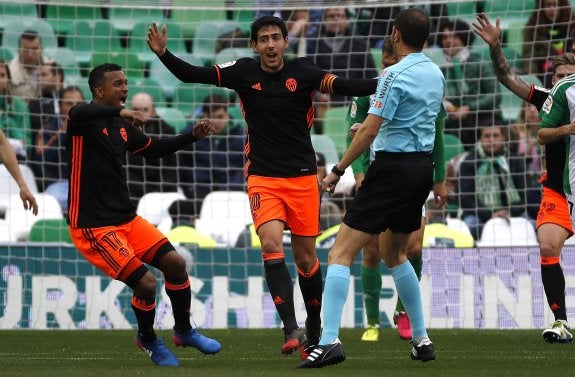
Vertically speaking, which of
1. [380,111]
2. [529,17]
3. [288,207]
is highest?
[529,17]

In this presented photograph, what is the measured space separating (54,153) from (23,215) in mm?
923

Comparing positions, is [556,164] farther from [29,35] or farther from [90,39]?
[29,35]

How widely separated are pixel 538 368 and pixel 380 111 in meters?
1.76

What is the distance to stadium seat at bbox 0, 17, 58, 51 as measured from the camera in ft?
45.8

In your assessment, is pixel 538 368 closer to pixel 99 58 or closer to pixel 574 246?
pixel 574 246

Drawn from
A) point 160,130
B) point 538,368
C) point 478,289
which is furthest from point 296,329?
point 160,130

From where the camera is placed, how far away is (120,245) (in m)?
7.64

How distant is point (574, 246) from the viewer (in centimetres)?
1178

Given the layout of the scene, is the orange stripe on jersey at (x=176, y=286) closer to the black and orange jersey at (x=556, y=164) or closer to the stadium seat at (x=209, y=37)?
the black and orange jersey at (x=556, y=164)

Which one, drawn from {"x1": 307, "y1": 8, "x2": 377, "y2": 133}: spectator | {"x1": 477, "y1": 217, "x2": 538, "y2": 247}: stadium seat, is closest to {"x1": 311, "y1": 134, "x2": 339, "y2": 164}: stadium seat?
{"x1": 307, "y1": 8, "x2": 377, "y2": 133}: spectator

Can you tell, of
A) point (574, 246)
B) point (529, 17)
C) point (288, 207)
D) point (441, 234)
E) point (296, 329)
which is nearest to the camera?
point (296, 329)

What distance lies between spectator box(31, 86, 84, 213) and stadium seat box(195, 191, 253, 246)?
5.20ft

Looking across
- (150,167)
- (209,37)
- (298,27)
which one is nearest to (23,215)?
(150,167)

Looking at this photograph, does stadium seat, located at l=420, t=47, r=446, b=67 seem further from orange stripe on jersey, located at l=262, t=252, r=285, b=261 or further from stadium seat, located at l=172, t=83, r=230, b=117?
orange stripe on jersey, located at l=262, t=252, r=285, b=261
